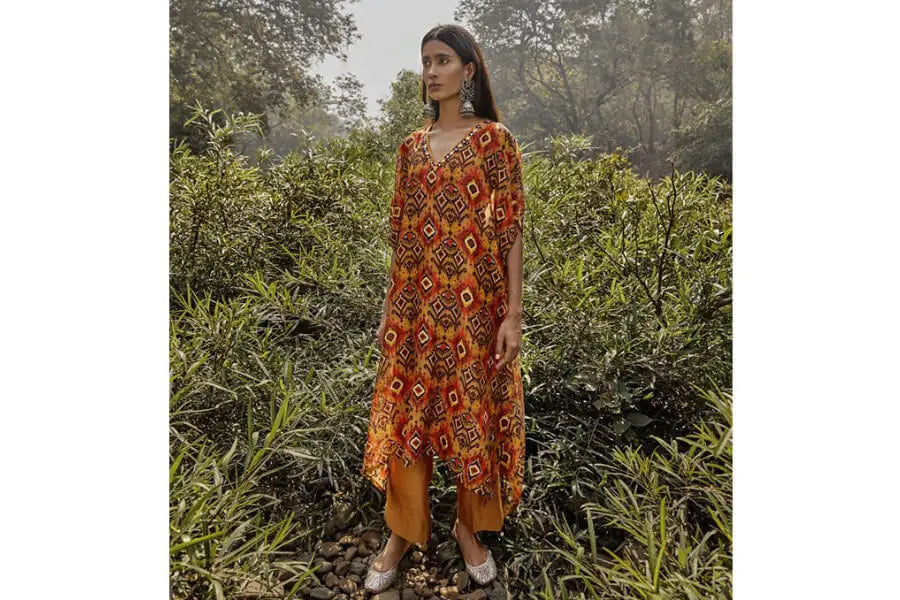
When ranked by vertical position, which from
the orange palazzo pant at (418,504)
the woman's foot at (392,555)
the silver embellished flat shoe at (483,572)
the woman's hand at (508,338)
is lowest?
the silver embellished flat shoe at (483,572)

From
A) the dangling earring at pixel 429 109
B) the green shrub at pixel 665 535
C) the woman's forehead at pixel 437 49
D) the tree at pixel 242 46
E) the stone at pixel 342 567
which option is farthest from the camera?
the tree at pixel 242 46

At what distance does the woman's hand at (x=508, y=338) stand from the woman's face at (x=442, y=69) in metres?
0.51

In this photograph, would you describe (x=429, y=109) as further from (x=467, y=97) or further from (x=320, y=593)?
(x=320, y=593)

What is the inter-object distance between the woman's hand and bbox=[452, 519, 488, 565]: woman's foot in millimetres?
459

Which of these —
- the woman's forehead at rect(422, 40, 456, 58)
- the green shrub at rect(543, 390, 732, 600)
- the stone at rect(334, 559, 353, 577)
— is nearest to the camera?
the green shrub at rect(543, 390, 732, 600)

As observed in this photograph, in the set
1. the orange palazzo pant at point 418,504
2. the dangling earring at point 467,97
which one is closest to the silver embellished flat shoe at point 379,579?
the orange palazzo pant at point 418,504

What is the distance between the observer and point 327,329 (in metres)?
1.97

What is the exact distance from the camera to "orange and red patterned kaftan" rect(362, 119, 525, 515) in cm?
110

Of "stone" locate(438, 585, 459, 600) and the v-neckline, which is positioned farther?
"stone" locate(438, 585, 459, 600)

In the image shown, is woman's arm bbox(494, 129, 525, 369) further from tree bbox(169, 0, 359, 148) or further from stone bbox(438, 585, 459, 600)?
tree bbox(169, 0, 359, 148)

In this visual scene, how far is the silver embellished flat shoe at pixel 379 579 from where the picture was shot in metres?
1.22

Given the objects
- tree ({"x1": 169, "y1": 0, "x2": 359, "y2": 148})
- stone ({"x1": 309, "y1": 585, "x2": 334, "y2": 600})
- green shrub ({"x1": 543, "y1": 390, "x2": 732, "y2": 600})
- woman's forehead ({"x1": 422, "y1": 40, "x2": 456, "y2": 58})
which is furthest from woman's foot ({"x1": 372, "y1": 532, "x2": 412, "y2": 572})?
tree ({"x1": 169, "y1": 0, "x2": 359, "y2": 148})

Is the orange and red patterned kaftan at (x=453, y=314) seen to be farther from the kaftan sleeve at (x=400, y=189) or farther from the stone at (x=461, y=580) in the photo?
the stone at (x=461, y=580)

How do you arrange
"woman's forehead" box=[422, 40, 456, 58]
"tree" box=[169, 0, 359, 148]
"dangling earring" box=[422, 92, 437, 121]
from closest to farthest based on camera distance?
"woman's forehead" box=[422, 40, 456, 58]
"dangling earring" box=[422, 92, 437, 121]
"tree" box=[169, 0, 359, 148]
